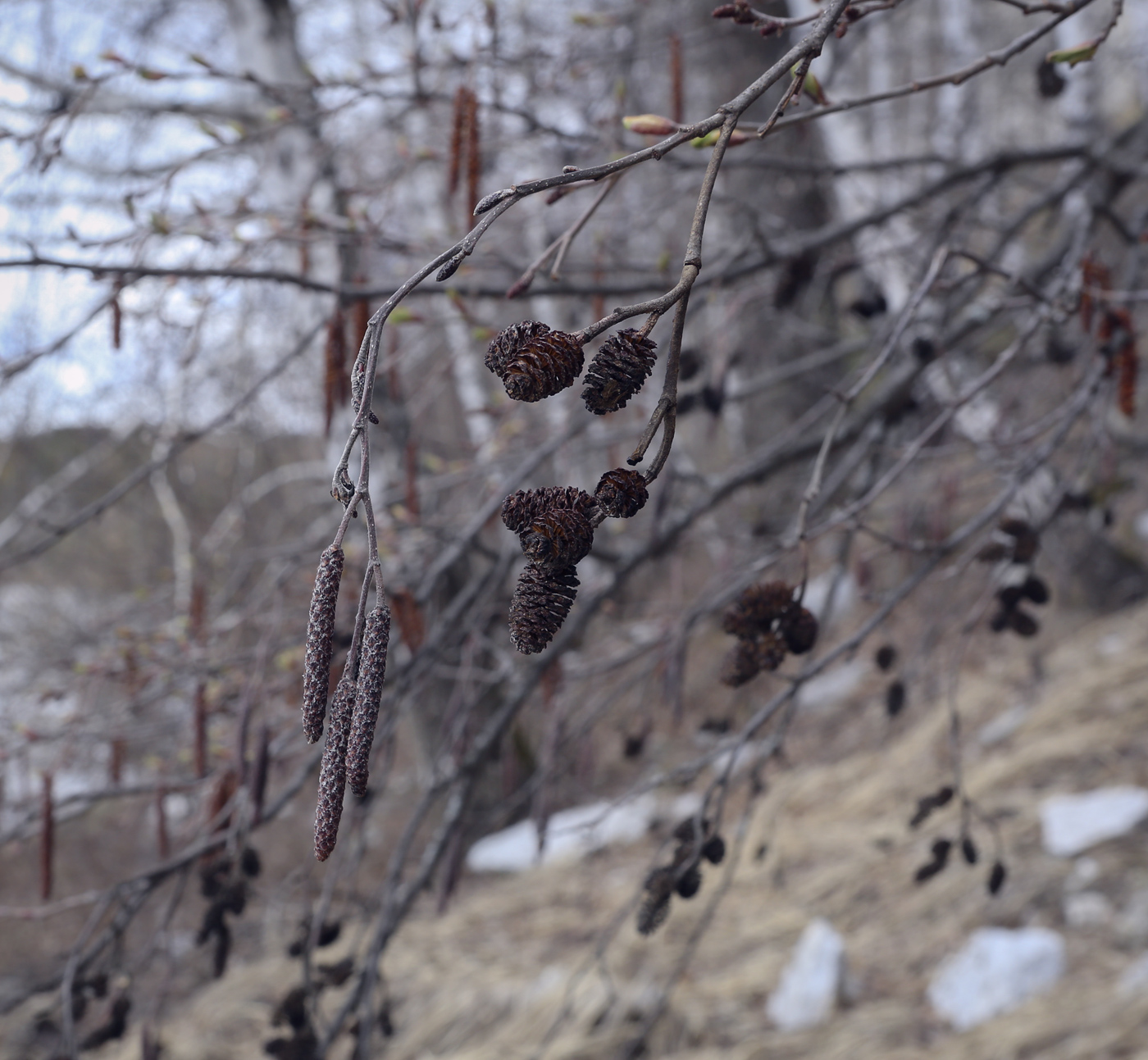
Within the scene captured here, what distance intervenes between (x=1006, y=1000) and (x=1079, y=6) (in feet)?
8.63

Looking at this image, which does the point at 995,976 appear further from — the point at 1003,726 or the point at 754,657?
the point at 754,657

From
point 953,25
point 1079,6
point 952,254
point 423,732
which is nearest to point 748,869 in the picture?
point 423,732

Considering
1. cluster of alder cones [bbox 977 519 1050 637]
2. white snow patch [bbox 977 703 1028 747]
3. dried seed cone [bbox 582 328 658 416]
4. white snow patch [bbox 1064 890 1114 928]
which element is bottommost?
dried seed cone [bbox 582 328 658 416]

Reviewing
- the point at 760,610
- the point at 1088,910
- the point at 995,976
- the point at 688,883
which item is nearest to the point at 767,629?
the point at 760,610

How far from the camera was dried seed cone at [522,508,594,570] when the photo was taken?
65cm

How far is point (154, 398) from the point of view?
192 inches

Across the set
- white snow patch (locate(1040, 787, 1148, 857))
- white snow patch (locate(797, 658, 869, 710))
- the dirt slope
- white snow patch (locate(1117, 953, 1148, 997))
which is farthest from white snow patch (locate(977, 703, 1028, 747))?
white snow patch (locate(1117, 953, 1148, 997))

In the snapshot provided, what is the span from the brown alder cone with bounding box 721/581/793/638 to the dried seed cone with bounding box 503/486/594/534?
1.67 feet

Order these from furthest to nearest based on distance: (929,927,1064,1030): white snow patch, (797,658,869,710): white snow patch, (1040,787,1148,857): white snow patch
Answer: (797,658,869,710): white snow patch → (1040,787,1148,857): white snow patch → (929,927,1064,1030): white snow patch

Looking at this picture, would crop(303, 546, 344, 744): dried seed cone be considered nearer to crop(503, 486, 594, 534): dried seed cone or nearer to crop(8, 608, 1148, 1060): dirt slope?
crop(503, 486, 594, 534): dried seed cone

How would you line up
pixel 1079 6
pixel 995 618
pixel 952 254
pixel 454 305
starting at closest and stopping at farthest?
pixel 1079 6
pixel 952 254
pixel 995 618
pixel 454 305

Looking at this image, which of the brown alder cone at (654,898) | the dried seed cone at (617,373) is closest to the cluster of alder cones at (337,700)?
the dried seed cone at (617,373)

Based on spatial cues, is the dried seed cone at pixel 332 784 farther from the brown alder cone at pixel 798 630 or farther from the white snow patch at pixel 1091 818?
the white snow patch at pixel 1091 818

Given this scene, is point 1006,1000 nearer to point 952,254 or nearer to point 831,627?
point 952,254
